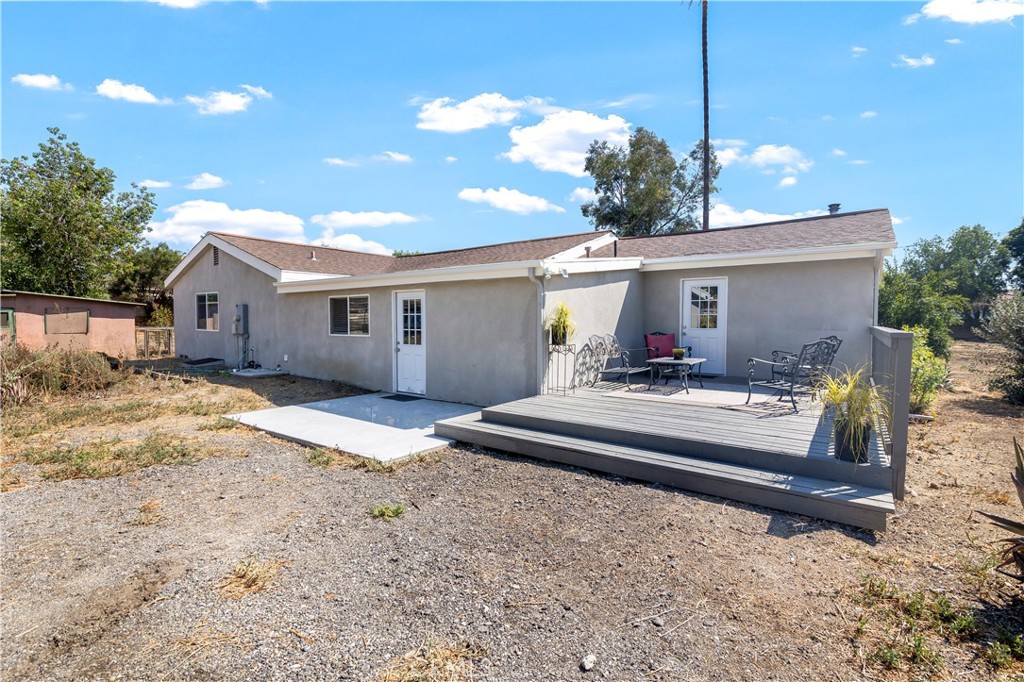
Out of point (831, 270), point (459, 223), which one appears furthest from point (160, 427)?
point (459, 223)

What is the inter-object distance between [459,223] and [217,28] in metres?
13.5

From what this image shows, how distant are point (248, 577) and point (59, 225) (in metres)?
24.7

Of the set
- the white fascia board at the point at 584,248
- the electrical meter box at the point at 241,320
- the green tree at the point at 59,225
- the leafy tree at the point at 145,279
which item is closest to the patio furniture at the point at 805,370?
the white fascia board at the point at 584,248

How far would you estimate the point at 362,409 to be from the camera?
8492mm

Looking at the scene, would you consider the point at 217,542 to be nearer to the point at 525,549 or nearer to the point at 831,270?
the point at 525,549

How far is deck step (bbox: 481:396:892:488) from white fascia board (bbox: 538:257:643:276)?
2.06 m

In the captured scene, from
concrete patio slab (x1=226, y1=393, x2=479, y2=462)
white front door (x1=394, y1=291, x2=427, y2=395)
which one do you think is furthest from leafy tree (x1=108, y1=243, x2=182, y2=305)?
concrete patio slab (x1=226, y1=393, x2=479, y2=462)

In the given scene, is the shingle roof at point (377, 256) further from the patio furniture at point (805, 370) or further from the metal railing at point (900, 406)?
the metal railing at point (900, 406)

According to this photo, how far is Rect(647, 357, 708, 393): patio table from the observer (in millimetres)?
7814

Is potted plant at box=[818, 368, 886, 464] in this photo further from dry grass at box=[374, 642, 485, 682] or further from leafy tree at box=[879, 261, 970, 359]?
leafy tree at box=[879, 261, 970, 359]

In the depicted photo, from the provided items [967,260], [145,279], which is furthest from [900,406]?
[967,260]

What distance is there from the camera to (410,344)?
32.2 feet

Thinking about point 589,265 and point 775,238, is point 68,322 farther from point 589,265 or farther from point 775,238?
point 775,238

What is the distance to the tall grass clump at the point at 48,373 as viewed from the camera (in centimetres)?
849
